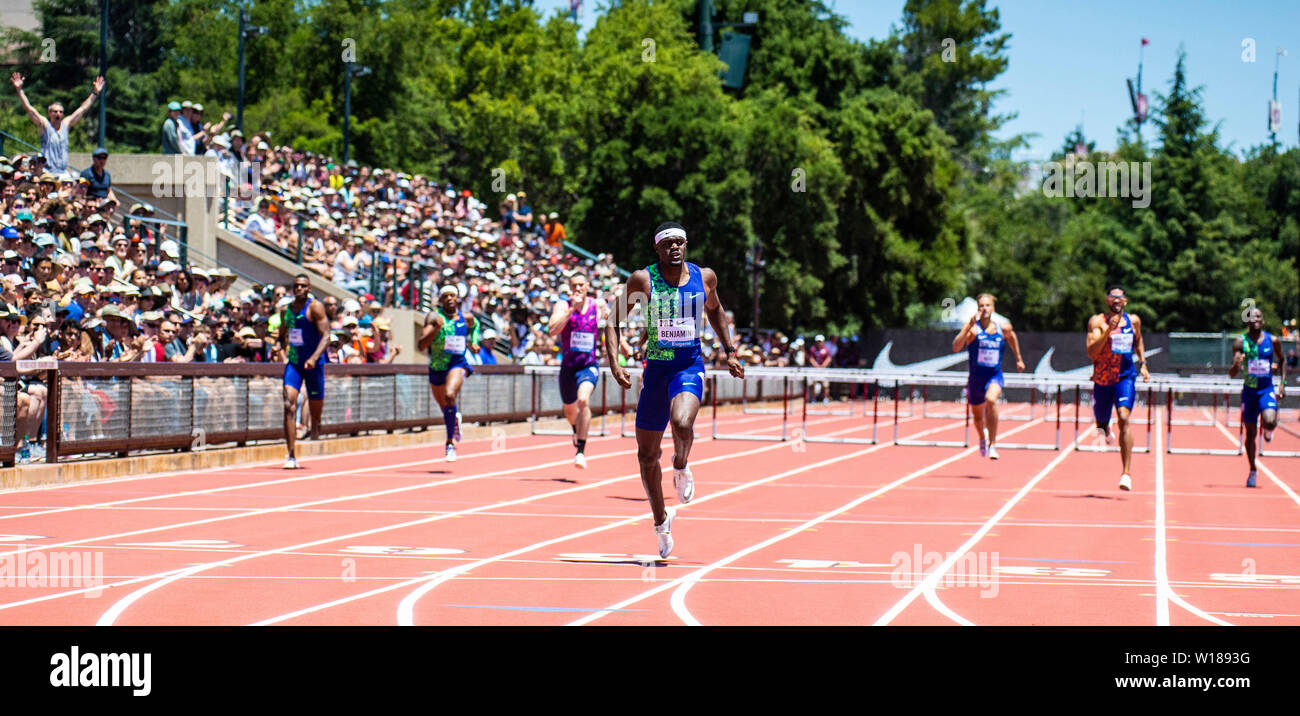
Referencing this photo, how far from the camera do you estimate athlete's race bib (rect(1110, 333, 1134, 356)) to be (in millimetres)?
18203

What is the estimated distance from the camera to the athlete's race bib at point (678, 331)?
10930 mm

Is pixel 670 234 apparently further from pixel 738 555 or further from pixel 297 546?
pixel 297 546

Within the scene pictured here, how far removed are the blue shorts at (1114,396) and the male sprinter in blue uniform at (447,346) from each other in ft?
25.2

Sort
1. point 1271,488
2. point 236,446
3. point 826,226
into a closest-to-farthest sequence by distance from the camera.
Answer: point 1271,488, point 236,446, point 826,226

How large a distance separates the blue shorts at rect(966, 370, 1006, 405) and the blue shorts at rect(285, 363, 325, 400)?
8259 mm

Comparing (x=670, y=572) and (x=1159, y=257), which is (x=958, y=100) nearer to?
(x=1159, y=257)

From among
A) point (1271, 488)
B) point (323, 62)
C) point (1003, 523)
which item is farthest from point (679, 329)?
point (323, 62)

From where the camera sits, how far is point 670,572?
10.8 metres

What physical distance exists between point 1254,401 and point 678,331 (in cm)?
1085

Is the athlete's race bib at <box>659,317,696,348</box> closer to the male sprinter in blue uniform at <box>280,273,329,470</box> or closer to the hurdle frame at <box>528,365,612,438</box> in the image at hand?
the male sprinter in blue uniform at <box>280,273,329,470</box>

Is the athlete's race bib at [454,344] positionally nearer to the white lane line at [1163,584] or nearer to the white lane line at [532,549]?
the white lane line at [532,549]

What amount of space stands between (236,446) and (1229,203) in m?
77.7

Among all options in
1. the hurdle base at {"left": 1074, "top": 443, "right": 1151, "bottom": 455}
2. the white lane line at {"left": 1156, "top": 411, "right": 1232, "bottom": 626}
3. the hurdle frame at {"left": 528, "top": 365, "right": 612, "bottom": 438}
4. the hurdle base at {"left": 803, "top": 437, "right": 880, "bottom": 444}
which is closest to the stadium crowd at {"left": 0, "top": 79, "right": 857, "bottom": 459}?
the hurdle frame at {"left": 528, "top": 365, "right": 612, "bottom": 438}

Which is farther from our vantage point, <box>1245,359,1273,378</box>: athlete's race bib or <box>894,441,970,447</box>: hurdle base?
<box>894,441,970,447</box>: hurdle base
